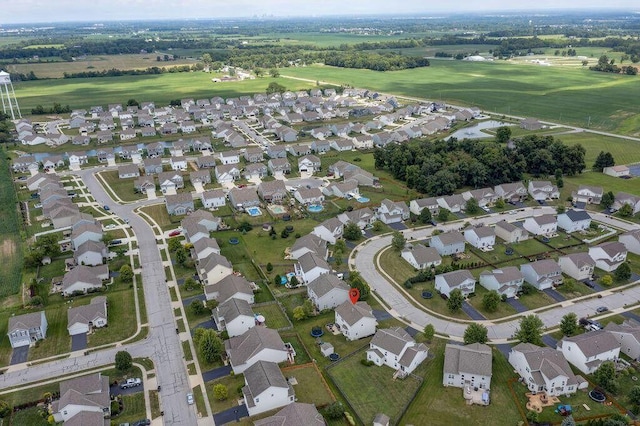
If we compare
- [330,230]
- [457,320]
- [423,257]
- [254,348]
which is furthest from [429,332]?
[330,230]

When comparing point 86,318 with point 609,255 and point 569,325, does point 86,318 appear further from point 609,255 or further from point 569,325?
point 609,255

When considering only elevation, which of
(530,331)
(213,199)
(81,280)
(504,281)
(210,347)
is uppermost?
(213,199)

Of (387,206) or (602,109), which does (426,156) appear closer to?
(387,206)

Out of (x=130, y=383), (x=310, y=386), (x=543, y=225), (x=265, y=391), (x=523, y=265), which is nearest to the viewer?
(x=265, y=391)

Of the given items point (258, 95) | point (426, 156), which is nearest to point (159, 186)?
point (426, 156)

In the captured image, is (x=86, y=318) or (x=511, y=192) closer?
(x=86, y=318)

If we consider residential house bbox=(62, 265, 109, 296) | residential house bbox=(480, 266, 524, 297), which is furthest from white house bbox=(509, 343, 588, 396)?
residential house bbox=(62, 265, 109, 296)

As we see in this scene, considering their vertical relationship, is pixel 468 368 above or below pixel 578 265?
below

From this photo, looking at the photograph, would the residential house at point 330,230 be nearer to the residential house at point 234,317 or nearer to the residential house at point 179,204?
the residential house at point 234,317
